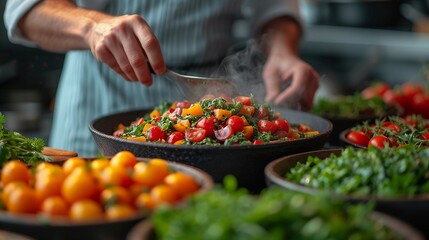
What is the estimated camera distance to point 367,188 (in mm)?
1384

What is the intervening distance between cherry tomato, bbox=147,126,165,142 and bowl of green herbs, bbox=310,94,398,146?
886mm

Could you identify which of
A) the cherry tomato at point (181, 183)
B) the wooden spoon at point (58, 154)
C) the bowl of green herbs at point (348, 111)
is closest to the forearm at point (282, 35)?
the bowl of green herbs at point (348, 111)

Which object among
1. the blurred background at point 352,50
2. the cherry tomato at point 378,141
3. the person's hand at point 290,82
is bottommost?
the blurred background at point 352,50

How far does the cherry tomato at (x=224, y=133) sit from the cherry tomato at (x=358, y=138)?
1.59ft

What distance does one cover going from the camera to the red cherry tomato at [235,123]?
6.18 ft

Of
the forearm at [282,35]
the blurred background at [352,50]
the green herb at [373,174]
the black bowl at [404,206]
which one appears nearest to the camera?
the black bowl at [404,206]

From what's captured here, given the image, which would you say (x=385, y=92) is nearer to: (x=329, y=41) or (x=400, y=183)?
(x=400, y=183)

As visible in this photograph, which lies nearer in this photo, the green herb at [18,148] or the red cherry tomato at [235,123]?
the green herb at [18,148]

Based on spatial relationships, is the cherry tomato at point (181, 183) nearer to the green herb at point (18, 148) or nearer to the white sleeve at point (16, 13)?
the green herb at point (18, 148)

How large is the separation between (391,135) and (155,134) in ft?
2.58

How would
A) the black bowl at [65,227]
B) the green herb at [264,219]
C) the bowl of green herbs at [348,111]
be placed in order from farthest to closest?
the bowl of green herbs at [348,111], the black bowl at [65,227], the green herb at [264,219]

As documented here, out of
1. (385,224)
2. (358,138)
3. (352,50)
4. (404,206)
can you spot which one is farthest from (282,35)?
(352,50)

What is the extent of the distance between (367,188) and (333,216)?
0.93 feet

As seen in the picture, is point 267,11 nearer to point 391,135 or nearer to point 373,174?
point 391,135
